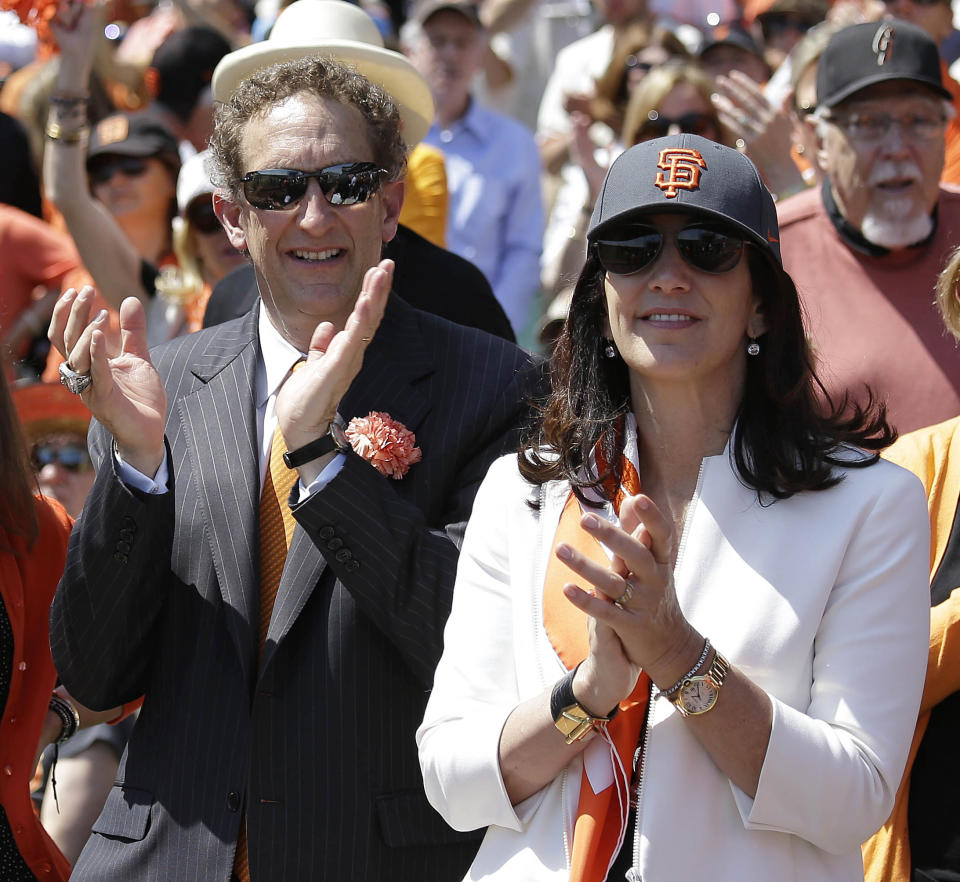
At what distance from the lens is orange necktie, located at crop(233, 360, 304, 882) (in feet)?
10.7

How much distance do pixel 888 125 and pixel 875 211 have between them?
30 cm

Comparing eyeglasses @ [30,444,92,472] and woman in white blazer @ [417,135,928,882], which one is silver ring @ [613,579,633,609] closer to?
woman in white blazer @ [417,135,928,882]

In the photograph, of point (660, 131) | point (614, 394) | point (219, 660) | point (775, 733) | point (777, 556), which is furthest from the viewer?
point (660, 131)

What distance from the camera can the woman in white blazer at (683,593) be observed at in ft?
8.21

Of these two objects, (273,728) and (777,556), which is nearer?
(777,556)

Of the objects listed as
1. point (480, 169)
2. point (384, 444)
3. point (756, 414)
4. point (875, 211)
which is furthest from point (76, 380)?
point (480, 169)

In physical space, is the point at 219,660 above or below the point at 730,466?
below

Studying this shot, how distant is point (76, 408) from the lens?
5418 millimetres

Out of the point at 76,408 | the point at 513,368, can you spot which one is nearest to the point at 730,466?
the point at 513,368

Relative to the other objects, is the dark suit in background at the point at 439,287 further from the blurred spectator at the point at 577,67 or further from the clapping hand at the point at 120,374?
the blurred spectator at the point at 577,67

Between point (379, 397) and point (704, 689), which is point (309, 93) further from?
point (704, 689)

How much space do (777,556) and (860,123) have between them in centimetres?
255

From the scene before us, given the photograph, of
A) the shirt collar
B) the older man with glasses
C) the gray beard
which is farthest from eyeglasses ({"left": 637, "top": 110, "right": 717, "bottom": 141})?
the shirt collar

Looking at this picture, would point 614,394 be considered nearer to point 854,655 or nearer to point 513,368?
point 513,368
